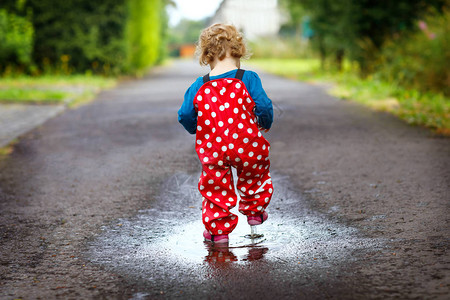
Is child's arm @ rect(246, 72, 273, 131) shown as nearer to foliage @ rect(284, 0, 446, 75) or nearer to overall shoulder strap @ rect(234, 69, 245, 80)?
overall shoulder strap @ rect(234, 69, 245, 80)

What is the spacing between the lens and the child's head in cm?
373

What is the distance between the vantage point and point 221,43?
147 inches

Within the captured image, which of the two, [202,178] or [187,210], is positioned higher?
[202,178]

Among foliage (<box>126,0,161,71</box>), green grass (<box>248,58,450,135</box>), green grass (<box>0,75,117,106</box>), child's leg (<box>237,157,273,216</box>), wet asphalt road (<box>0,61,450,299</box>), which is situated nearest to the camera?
wet asphalt road (<box>0,61,450,299</box>)

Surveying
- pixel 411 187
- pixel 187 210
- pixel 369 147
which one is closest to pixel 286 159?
pixel 369 147

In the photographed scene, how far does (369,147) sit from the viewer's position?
23.8 feet

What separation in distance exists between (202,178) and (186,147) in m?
3.82

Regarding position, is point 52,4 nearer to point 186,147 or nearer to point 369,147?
point 186,147

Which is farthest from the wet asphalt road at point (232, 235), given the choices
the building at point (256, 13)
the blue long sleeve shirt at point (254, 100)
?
the building at point (256, 13)

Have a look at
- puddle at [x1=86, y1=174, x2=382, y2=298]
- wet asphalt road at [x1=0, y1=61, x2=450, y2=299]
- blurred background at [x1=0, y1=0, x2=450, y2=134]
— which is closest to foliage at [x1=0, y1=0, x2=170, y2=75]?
blurred background at [x1=0, y1=0, x2=450, y2=134]

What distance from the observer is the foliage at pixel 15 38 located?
1783 cm

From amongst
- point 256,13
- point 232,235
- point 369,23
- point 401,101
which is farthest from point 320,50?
point 256,13

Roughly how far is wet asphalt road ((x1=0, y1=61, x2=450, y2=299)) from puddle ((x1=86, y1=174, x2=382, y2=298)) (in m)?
0.01

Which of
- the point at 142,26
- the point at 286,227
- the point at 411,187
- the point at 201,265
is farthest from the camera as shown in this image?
the point at 142,26
